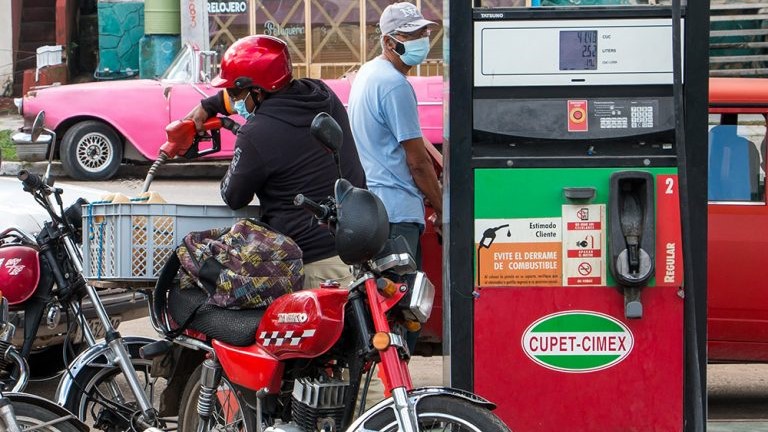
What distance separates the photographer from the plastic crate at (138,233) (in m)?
4.44

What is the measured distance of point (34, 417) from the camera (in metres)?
4.48

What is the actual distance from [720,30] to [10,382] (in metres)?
16.3

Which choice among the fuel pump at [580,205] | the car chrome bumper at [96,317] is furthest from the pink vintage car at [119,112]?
the fuel pump at [580,205]

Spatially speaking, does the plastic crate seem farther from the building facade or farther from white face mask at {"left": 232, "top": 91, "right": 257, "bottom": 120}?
the building facade

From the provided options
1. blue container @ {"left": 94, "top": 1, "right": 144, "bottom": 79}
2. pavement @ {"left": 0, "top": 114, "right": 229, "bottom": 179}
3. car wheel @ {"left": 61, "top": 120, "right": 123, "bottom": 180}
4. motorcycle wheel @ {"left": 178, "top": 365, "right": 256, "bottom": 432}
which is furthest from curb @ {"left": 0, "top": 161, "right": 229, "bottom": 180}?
motorcycle wheel @ {"left": 178, "top": 365, "right": 256, "bottom": 432}

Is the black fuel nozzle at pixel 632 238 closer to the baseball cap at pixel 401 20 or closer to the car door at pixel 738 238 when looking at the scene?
the baseball cap at pixel 401 20

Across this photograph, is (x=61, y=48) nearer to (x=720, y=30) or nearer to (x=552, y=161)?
(x=720, y=30)

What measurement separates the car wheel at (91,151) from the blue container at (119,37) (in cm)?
606

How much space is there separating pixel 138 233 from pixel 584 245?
1.61 metres

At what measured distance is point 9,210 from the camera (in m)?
6.79

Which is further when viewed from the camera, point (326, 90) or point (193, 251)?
point (326, 90)

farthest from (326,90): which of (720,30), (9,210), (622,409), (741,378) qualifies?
(720,30)

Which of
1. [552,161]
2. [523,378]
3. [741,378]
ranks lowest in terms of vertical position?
[741,378]

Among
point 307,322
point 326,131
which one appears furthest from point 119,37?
point 326,131
